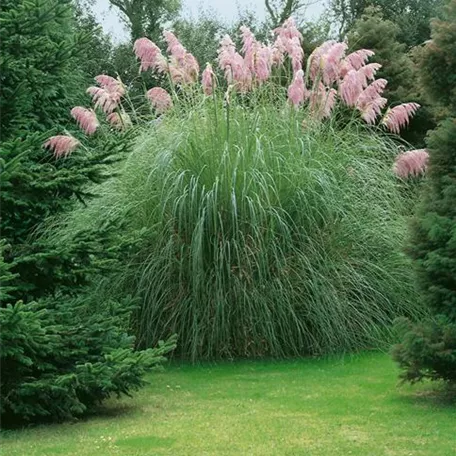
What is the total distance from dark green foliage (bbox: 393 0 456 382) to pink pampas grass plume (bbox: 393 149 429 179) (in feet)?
8.16

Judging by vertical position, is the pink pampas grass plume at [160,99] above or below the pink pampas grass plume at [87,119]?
above

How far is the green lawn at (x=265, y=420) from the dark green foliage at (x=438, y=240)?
1.12 feet

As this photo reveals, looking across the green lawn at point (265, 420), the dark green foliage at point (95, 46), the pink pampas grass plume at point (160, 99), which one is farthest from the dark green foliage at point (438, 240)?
the dark green foliage at point (95, 46)

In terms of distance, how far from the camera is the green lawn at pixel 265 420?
5051mm

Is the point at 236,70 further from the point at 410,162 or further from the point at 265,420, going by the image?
the point at 265,420

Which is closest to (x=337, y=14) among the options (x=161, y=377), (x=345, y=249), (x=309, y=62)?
(x=309, y=62)

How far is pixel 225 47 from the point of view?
9867 mm

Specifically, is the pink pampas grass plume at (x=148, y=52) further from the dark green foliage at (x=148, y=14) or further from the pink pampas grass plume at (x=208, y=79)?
the dark green foliage at (x=148, y=14)

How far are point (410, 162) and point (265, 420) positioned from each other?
14.3ft

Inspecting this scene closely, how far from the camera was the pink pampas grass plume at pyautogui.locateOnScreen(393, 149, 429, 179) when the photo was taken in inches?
361

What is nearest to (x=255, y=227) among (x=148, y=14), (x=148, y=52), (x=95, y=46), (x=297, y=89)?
(x=297, y=89)

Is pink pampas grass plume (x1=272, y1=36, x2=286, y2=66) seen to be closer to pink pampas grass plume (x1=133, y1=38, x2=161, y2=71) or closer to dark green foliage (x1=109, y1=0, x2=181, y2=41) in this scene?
pink pampas grass plume (x1=133, y1=38, x2=161, y2=71)

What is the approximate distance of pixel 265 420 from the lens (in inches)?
224

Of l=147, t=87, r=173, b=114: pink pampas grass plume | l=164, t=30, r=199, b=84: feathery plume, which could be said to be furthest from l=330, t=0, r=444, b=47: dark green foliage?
l=147, t=87, r=173, b=114: pink pampas grass plume
